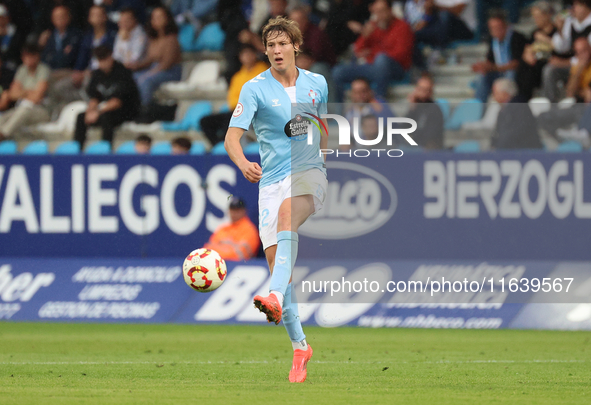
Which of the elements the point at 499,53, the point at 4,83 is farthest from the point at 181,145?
the point at 4,83

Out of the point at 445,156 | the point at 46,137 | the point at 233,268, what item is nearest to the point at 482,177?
the point at 445,156

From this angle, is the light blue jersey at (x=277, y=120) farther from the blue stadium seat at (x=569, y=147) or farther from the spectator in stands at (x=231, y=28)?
the spectator in stands at (x=231, y=28)

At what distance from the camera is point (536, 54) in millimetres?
13078

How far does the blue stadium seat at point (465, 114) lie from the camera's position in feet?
35.0

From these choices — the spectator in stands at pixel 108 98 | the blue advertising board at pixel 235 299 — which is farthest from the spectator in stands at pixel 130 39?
the blue advertising board at pixel 235 299

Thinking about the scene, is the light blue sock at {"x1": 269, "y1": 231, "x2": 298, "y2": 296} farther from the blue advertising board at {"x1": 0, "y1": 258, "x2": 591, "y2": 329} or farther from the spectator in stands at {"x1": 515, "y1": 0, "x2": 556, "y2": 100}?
the spectator in stands at {"x1": 515, "y1": 0, "x2": 556, "y2": 100}

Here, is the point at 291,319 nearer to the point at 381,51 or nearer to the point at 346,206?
the point at 346,206

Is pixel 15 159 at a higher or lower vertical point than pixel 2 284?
higher

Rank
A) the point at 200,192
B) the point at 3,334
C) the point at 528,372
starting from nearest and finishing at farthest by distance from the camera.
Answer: the point at 528,372
the point at 3,334
the point at 200,192

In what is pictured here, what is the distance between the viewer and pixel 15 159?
11.7 m

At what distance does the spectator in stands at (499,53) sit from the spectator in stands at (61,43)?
23.4 feet

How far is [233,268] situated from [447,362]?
4.24 m

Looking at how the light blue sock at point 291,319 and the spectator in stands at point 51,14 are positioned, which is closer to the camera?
the light blue sock at point 291,319

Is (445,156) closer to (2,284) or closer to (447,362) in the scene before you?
(447,362)
